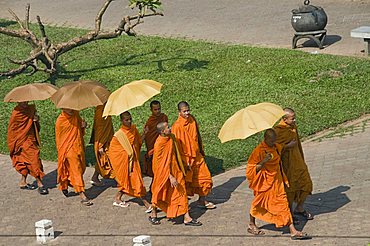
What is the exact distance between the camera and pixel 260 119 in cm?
1048

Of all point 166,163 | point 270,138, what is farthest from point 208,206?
point 270,138

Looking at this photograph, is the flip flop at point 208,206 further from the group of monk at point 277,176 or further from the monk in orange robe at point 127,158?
the group of monk at point 277,176

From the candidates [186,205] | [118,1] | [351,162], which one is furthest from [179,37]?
[186,205]

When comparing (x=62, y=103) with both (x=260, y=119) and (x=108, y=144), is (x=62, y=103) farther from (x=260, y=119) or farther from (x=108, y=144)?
(x=260, y=119)

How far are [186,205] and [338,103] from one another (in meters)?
5.69

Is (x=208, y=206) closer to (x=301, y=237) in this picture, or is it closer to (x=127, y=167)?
(x=127, y=167)

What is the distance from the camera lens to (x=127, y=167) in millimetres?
12188

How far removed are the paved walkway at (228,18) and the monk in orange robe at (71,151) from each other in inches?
343

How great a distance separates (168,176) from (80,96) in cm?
196

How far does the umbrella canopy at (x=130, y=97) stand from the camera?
11.7m

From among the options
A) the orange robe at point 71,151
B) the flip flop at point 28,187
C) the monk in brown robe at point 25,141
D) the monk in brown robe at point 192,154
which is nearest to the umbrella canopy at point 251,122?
the monk in brown robe at point 192,154

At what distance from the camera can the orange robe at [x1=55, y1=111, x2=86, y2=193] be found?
12.8 meters

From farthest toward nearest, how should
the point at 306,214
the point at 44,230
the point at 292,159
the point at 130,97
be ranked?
the point at 130,97, the point at 306,214, the point at 44,230, the point at 292,159

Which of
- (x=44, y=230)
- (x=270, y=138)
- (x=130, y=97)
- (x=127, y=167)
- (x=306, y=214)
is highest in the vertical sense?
(x=130, y=97)
